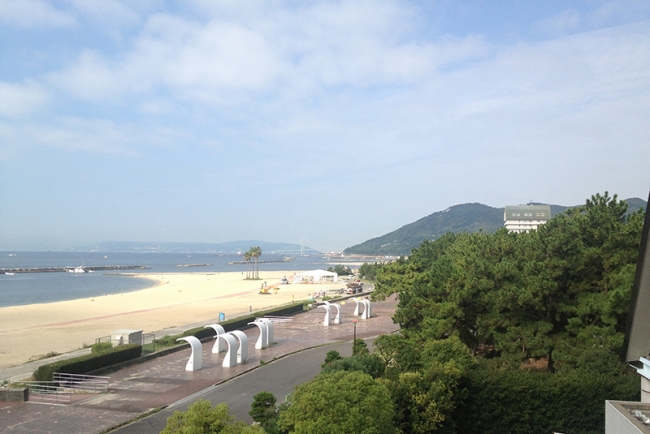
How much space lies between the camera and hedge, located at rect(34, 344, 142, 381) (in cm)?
1814

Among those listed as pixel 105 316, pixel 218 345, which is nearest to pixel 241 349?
pixel 218 345

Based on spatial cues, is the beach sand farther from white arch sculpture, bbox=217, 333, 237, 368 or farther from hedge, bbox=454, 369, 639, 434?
hedge, bbox=454, 369, 639, 434

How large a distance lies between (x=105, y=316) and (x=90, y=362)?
25475mm

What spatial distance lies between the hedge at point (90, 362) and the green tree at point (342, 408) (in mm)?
12578

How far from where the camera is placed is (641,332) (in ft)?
32.6

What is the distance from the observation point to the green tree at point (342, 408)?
858 cm

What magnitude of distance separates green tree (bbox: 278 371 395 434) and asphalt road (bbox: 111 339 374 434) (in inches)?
250

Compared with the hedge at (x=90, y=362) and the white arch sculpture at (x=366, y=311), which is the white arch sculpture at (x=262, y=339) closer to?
the hedge at (x=90, y=362)

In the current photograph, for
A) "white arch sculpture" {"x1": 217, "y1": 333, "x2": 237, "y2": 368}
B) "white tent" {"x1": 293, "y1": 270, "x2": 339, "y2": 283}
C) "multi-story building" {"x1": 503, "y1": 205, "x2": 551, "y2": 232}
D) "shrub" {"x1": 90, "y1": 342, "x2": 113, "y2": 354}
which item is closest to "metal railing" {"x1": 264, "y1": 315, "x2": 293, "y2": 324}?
"white arch sculpture" {"x1": 217, "y1": 333, "x2": 237, "y2": 368}

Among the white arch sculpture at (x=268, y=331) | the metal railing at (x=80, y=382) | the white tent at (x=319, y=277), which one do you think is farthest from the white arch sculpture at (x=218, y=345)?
the white tent at (x=319, y=277)

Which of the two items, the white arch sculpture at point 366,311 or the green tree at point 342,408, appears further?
the white arch sculpture at point 366,311

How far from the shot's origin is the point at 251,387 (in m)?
18.9

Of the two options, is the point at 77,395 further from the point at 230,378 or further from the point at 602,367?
the point at 602,367

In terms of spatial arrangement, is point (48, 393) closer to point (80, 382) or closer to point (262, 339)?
point (80, 382)
